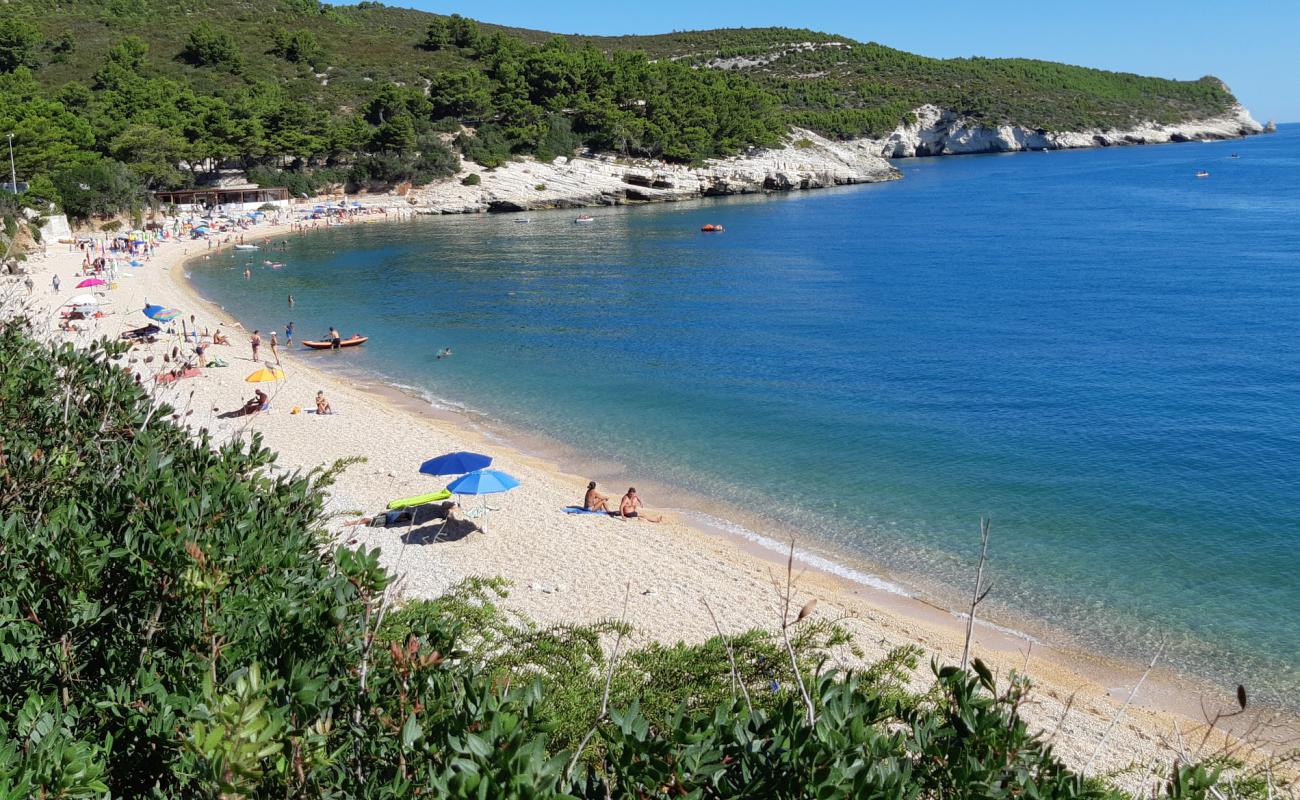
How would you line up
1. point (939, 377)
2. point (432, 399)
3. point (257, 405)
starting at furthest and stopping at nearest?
1. point (939, 377)
2. point (432, 399)
3. point (257, 405)

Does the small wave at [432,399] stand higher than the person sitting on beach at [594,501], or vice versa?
the person sitting on beach at [594,501]

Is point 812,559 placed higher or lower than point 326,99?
lower

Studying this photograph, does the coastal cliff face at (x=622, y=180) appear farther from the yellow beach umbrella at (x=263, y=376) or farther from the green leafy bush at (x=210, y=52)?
the yellow beach umbrella at (x=263, y=376)

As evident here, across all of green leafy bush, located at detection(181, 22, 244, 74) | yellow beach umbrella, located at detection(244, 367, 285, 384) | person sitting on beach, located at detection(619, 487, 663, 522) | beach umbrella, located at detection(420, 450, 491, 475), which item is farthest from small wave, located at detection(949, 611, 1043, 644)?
green leafy bush, located at detection(181, 22, 244, 74)

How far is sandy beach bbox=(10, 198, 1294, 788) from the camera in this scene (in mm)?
12594

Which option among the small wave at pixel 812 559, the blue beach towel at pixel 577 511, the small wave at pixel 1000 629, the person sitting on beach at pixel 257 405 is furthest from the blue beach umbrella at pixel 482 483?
the person sitting on beach at pixel 257 405

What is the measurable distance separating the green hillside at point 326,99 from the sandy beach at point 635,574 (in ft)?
152

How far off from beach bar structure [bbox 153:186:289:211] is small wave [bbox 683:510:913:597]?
64502 mm

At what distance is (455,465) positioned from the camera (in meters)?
18.9

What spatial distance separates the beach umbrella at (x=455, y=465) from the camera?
18.8 meters

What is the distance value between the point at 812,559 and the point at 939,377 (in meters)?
A: 14.4

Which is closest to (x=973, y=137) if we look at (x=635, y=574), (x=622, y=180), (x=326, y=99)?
(x=622, y=180)

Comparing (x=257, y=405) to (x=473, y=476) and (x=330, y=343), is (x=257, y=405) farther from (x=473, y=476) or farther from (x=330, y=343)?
(x=330, y=343)

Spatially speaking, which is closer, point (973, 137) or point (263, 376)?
point (263, 376)
